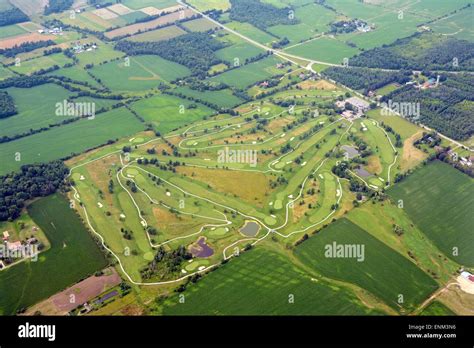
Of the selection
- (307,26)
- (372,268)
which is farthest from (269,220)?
(307,26)

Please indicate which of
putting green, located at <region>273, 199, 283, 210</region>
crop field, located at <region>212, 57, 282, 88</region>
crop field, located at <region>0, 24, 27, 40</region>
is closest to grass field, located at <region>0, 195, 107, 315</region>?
putting green, located at <region>273, 199, 283, 210</region>

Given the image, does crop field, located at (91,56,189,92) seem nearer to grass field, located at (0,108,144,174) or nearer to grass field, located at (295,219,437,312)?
grass field, located at (0,108,144,174)

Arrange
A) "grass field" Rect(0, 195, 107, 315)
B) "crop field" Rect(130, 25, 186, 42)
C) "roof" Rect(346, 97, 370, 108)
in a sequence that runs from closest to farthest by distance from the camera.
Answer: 1. "grass field" Rect(0, 195, 107, 315)
2. "roof" Rect(346, 97, 370, 108)
3. "crop field" Rect(130, 25, 186, 42)

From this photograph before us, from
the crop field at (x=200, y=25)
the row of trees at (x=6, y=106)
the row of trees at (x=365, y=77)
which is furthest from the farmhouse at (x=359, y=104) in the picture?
the row of trees at (x=6, y=106)

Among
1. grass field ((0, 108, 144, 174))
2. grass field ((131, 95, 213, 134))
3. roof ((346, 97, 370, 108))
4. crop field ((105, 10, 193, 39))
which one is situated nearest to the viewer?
grass field ((0, 108, 144, 174))

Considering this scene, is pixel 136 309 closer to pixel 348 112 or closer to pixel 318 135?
pixel 318 135

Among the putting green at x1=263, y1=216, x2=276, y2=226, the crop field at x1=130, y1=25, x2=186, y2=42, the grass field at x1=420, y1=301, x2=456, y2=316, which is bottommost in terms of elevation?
the putting green at x1=263, y1=216, x2=276, y2=226
